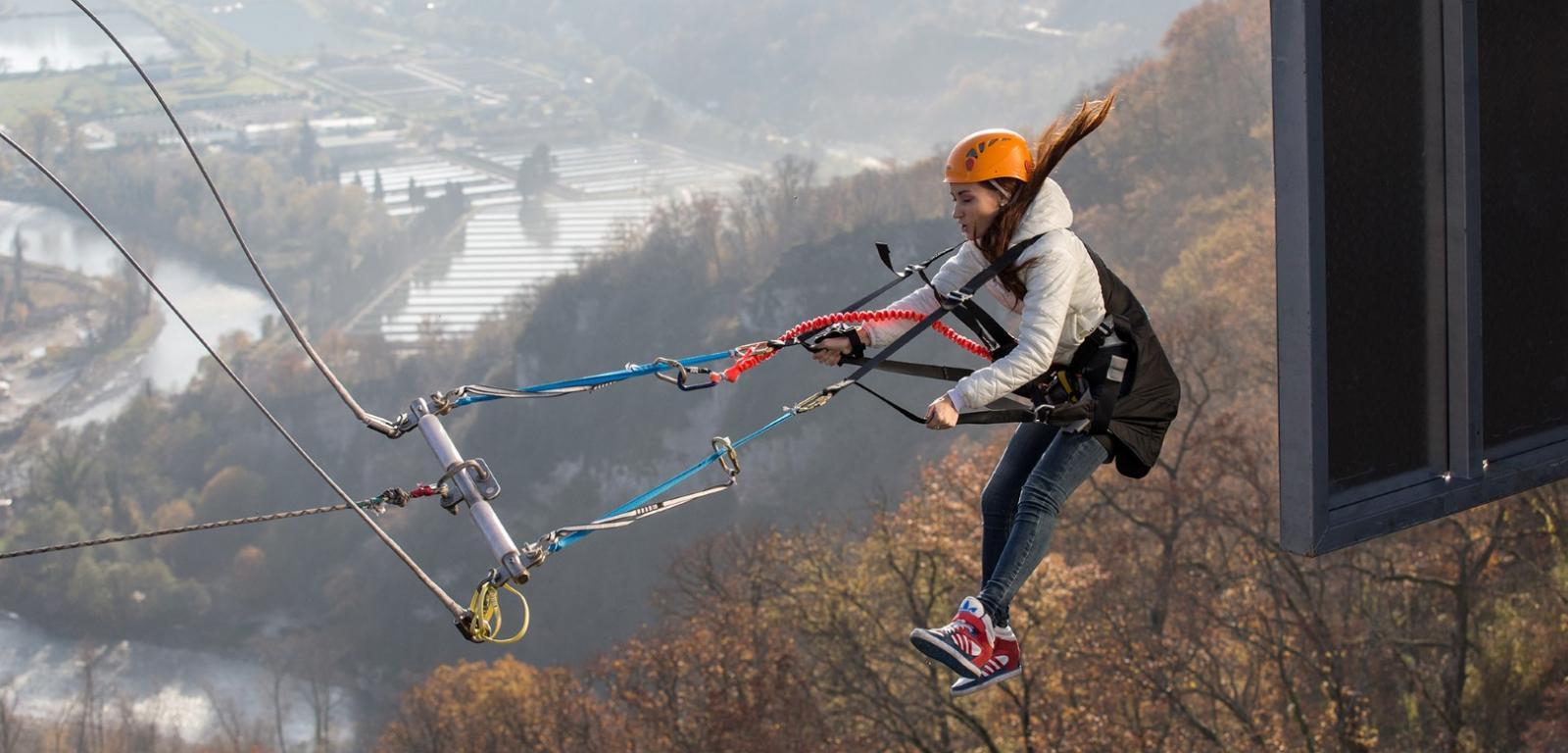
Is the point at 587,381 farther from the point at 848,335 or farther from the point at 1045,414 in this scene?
the point at 1045,414

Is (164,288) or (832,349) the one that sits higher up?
(832,349)

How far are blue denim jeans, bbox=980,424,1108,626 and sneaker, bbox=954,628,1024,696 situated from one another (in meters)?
0.08

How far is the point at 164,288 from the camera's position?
172 meters

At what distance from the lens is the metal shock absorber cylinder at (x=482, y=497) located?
620 cm

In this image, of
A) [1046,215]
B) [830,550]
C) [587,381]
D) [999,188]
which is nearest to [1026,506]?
[1046,215]

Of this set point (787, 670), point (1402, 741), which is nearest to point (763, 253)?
point (787, 670)

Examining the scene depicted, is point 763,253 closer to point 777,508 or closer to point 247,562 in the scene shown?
point 777,508

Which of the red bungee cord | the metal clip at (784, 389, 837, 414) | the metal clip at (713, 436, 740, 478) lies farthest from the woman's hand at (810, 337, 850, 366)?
the metal clip at (713, 436, 740, 478)

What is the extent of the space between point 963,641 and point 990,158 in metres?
2.31

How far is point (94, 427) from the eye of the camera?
141 metres

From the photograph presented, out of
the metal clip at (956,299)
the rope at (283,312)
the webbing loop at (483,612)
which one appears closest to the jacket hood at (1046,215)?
the metal clip at (956,299)

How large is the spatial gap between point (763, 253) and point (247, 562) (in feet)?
159

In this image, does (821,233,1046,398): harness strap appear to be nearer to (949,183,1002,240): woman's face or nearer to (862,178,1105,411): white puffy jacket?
(862,178,1105,411): white puffy jacket

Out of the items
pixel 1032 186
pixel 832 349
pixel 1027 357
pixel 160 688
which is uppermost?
pixel 1032 186
